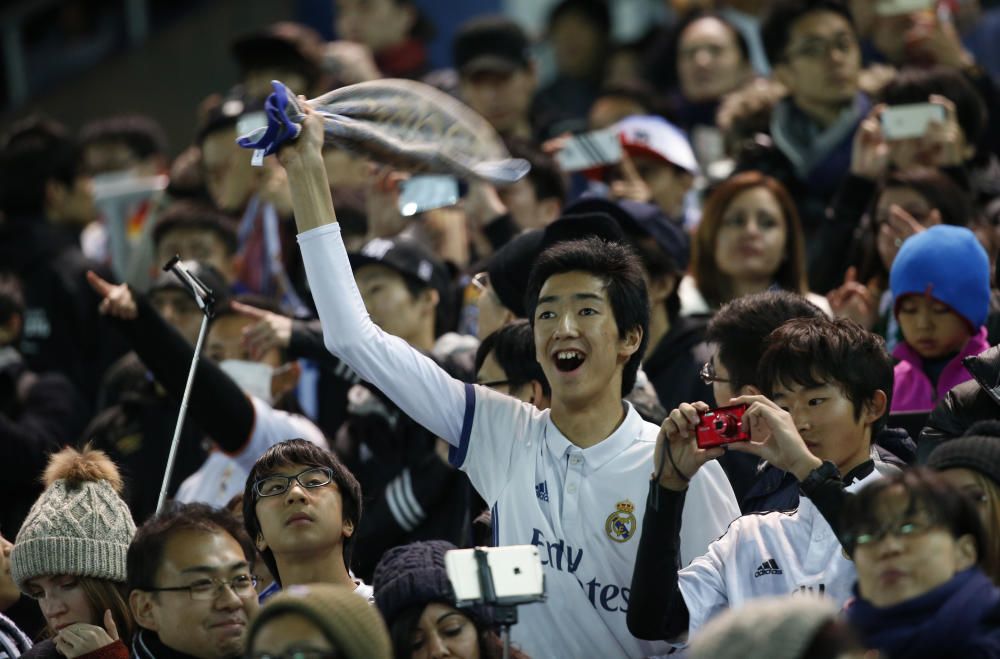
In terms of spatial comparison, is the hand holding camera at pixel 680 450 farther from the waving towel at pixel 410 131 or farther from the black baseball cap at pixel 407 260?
the black baseball cap at pixel 407 260

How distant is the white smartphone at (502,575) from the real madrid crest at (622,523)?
2.00 feet

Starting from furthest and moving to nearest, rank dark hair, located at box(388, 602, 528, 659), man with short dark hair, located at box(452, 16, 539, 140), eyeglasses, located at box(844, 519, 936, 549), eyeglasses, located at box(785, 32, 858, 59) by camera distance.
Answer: man with short dark hair, located at box(452, 16, 539, 140) → eyeglasses, located at box(785, 32, 858, 59) → dark hair, located at box(388, 602, 528, 659) → eyeglasses, located at box(844, 519, 936, 549)

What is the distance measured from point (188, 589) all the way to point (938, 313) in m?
2.67

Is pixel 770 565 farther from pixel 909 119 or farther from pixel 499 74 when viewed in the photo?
pixel 499 74

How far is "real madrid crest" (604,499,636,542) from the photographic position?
5227 mm

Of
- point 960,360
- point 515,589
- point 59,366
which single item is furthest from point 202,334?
point 59,366

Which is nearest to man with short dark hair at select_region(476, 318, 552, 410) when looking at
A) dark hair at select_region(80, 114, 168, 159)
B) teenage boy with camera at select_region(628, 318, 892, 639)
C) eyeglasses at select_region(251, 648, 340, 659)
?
teenage boy with camera at select_region(628, 318, 892, 639)

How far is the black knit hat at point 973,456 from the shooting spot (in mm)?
4695

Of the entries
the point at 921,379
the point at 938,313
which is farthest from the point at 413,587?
the point at 938,313

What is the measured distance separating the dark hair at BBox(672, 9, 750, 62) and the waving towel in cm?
424

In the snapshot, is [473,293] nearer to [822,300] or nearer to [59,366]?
[822,300]

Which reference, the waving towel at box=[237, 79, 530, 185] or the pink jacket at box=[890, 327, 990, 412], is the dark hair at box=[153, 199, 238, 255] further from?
the pink jacket at box=[890, 327, 990, 412]

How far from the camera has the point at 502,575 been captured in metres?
4.60

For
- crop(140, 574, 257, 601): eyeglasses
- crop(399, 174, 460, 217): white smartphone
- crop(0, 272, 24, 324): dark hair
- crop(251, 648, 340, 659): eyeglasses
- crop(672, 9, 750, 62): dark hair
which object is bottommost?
crop(251, 648, 340, 659): eyeglasses
